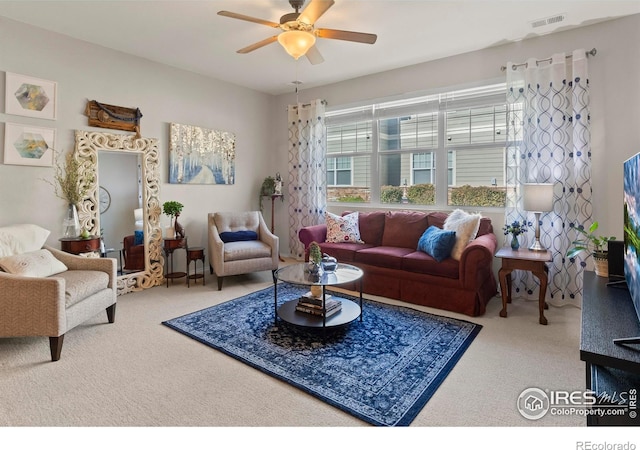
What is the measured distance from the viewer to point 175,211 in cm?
434

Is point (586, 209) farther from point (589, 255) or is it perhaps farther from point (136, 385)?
point (136, 385)

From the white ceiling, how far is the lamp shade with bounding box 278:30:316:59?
17.6 inches

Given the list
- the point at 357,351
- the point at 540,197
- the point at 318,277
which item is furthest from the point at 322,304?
the point at 540,197

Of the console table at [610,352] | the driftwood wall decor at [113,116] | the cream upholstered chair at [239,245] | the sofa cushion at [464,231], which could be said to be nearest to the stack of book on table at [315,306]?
the sofa cushion at [464,231]

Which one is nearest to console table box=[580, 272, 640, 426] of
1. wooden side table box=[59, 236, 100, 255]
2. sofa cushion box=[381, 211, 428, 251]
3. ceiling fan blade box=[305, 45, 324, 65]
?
sofa cushion box=[381, 211, 428, 251]

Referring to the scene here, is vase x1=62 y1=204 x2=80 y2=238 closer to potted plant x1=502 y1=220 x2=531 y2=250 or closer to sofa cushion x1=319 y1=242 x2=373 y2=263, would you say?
sofa cushion x1=319 y1=242 x2=373 y2=263

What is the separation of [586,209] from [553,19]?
1.79 m

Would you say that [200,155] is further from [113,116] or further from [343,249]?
[343,249]

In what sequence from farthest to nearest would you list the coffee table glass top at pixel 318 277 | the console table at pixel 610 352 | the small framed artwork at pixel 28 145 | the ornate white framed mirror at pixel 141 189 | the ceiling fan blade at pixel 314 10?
the ornate white framed mirror at pixel 141 189
the small framed artwork at pixel 28 145
the coffee table glass top at pixel 318 277
the ceiling fan blade at pixel 314 10
the console table at pixel 610 352

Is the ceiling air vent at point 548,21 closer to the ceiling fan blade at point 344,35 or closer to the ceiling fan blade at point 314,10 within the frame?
the ceiling fan blade at point 344,35

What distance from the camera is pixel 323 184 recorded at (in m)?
5.32

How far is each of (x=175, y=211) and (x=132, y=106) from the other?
1.32 metres

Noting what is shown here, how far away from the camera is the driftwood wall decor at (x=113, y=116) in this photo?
3793mm
